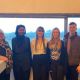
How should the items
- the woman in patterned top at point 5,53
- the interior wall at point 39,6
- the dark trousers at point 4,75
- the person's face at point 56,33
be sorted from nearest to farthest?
the dark trousers at point 4,75 → the woman in patterned top at point 5,53 → the person's face at point 56,33 → the interior wall at point 39,6

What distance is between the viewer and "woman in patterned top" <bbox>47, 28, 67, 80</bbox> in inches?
189

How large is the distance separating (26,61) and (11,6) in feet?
4.26

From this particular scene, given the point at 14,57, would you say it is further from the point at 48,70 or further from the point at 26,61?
→ the point at 48,70

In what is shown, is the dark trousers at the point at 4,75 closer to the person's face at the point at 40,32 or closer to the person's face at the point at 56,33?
the person's face at the point at 40,32

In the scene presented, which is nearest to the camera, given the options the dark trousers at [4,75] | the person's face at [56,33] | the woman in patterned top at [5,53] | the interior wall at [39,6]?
the dark trousers at [4,75]

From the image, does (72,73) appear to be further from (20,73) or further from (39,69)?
(20,73)

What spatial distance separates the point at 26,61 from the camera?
4.82 metres

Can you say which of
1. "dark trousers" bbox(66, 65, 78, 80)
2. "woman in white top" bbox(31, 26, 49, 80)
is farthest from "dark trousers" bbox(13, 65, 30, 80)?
"dark trousers" bbox(66, 65, 78, 80)

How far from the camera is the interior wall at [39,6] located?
5.29 metres

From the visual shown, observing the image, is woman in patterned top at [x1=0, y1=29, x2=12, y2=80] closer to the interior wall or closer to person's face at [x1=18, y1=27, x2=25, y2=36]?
person's face at [x1=18, y1=27, x2=25, y2=36]

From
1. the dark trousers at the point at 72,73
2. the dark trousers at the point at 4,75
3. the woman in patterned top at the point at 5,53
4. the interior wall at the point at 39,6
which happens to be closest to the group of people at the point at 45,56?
the dark trousers at the point at 72,73

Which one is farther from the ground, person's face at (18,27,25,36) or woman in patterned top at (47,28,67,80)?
person's face at (18,27,25,36)

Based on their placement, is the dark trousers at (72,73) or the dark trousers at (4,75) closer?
the dark trousers at (4,75)

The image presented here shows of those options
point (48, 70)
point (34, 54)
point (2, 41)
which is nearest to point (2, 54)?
point (2, 41)
